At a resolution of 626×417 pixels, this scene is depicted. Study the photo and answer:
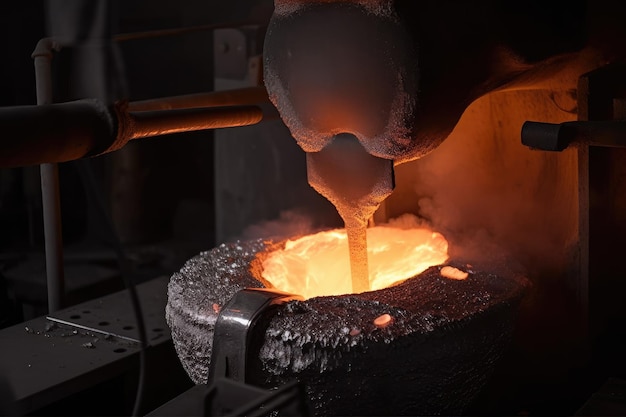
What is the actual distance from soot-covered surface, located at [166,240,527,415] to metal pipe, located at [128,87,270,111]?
51 cm

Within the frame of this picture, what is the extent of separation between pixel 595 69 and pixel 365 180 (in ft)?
1.70

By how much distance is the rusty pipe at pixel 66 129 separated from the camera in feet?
3.86

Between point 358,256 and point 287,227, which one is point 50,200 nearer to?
point 287,227

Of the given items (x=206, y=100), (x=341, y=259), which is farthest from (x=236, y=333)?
(x=206, y=100)

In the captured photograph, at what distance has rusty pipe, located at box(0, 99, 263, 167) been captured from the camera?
118 centimetres

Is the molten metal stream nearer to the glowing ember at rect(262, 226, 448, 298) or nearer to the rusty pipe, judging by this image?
the glowing ember at rect(262, 226, 448, 298)

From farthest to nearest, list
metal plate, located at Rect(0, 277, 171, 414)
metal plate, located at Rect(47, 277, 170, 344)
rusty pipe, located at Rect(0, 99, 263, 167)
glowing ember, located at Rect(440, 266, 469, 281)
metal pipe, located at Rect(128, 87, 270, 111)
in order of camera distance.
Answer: metal plate, located at Rect(47, 277, 170, 344) → metal pipe, located at Rect(128, 87, 270, 111) → metal plate, located at Rect(0, 277, 171, 414) → glowing ember, located at Rect(440, 266, 469, 281) → rusty pipe, located at Rect(0, 99, 263, 167)

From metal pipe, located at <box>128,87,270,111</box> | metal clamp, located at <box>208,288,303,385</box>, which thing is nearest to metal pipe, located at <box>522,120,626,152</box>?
metal clamp, located at <box>208,288,303,385</box>

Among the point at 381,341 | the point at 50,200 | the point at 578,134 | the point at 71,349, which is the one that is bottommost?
the point at 71,349

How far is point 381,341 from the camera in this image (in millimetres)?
1343

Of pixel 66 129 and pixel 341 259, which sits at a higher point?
pixel 66 129

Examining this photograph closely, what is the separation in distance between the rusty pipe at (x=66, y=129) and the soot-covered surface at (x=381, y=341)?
0.33 m

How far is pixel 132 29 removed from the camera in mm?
3904

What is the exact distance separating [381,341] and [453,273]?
1.04ft
